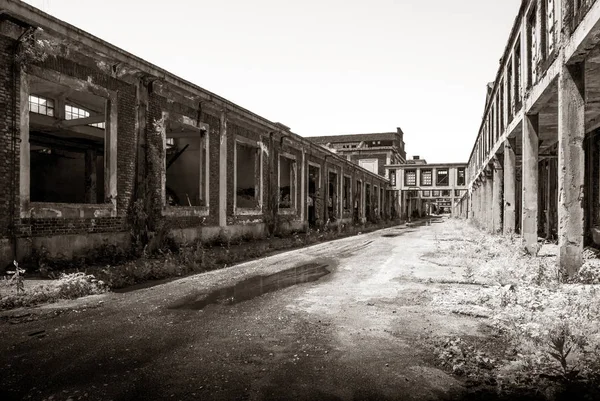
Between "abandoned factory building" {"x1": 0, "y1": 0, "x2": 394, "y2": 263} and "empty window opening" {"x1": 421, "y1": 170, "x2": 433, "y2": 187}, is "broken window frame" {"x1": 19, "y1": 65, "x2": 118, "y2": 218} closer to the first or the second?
"abandoned factory building" {"x1": 0, "y1": 0, "x2": 394, "y2": 263}

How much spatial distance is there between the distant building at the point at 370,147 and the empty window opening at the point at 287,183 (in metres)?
28.7

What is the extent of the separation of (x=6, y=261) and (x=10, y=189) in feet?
4.43

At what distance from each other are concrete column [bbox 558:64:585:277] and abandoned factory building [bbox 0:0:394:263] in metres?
9.39

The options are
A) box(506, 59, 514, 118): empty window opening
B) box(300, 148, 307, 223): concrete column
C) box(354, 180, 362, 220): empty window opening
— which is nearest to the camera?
box(506, 59, 514, 118): empty window opening

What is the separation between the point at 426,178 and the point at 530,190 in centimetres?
3829

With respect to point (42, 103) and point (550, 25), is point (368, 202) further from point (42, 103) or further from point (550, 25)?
point (42, 103)

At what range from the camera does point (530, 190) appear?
9414 mm

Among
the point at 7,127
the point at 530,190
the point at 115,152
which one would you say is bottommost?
the point at 530,190

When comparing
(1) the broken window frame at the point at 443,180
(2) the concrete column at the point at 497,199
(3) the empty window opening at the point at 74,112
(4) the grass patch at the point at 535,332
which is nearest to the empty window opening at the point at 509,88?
(2) the concrete column at the point at 497,199

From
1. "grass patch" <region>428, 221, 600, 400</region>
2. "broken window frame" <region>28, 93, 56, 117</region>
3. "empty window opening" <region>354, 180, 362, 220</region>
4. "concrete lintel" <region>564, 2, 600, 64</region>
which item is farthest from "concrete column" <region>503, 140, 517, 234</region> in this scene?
"empty window opening" <region>354, 180, 362, 220</region>

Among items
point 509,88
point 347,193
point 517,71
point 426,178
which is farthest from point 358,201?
point 517,71

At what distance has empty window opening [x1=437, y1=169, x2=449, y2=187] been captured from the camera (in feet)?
154

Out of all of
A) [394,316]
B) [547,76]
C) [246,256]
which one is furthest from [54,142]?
[547,76]

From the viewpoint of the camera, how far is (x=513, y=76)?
40.9 feet
